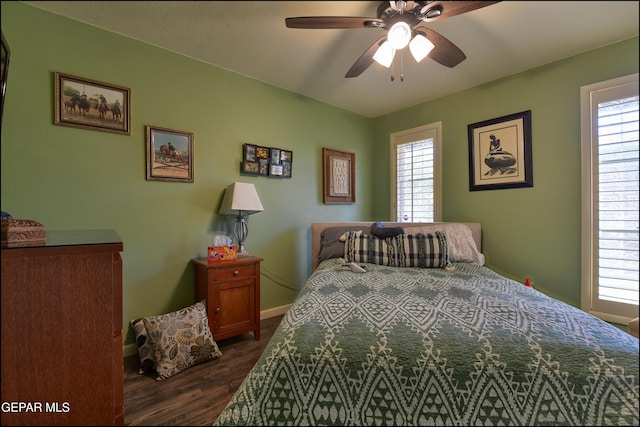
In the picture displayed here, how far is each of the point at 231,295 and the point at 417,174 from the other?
235 cm

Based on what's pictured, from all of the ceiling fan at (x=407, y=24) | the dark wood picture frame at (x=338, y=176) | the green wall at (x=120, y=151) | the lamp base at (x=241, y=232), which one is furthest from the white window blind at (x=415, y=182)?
the green wall at (x=120, y=151)

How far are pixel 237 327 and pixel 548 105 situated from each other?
2.19 m

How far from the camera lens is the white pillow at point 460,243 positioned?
175cm

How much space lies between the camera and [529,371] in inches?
24.0

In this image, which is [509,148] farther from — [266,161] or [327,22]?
[266,161]

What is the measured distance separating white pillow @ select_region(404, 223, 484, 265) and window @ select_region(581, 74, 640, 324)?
1231mm

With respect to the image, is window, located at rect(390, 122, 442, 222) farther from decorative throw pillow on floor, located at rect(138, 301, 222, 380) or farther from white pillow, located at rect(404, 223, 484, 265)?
decorative throw pillow on floor, located at rect(138, 301, 222, 380)

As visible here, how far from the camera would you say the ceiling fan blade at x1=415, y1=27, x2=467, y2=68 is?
116cm

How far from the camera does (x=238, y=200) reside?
1.91 meters

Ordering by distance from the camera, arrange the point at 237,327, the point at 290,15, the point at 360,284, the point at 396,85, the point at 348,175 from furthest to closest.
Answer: the point at 348,175
the point at 396,85
the point at 237,327
the point at 360,284
the point at 290,15

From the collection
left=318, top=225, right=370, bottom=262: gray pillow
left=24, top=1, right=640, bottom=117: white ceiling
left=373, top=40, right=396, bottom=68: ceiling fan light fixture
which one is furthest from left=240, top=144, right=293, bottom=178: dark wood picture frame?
left=373, top=40, right=396, bottom=68: ceiling fan light fixture

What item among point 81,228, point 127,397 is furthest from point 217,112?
point 127,397

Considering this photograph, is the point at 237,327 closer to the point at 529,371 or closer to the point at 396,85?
the point at 529,371

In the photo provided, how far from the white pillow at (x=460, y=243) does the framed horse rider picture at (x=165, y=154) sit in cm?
188
